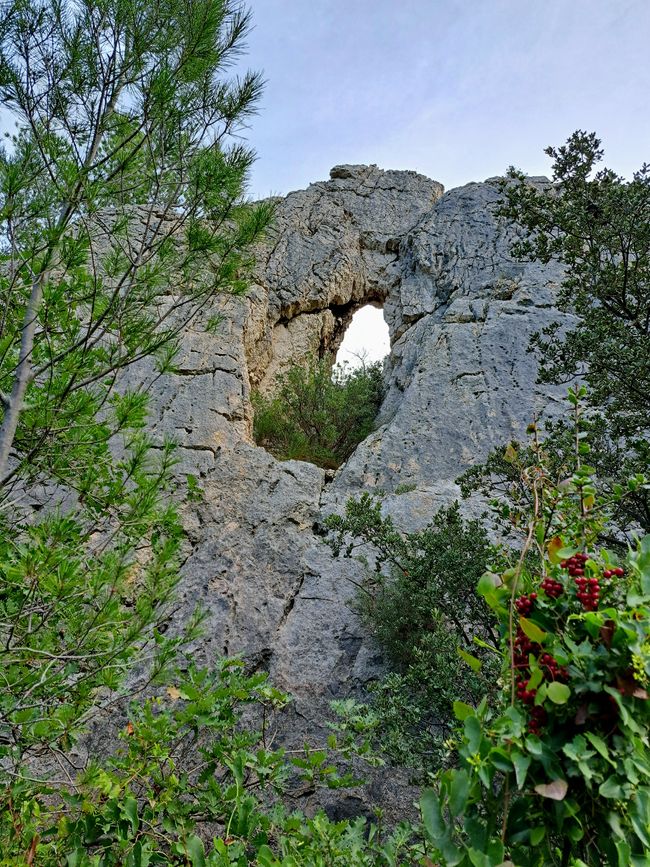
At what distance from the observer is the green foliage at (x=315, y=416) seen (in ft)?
27.6

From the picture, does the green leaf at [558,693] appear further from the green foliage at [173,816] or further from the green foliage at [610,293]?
the green foliage at [610,293]

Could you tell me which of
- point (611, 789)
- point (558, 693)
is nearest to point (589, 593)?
point (558, 693)

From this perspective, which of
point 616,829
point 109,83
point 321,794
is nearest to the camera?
point 616,829

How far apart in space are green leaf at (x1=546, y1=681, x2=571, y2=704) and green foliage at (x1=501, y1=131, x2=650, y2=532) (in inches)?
111

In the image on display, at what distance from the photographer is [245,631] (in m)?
5.02

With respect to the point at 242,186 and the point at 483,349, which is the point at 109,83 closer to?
the point at 242,186

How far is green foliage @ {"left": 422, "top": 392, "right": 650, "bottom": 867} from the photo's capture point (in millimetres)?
1015

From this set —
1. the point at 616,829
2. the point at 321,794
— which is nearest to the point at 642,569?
the point at 616,829

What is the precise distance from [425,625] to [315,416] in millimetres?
4743

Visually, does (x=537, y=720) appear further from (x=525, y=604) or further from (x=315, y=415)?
(x=315, y=415)

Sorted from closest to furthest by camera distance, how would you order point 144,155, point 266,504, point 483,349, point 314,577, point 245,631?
point 144,155
point 245,631
point 314,577
point 266,504
point 483,349

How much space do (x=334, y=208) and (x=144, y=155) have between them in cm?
873

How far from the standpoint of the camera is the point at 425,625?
427 cm

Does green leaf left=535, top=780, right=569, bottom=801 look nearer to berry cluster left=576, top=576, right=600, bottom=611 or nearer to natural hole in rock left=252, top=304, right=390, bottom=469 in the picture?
berry cluster left=576, top=576, right=600, bottom=611
